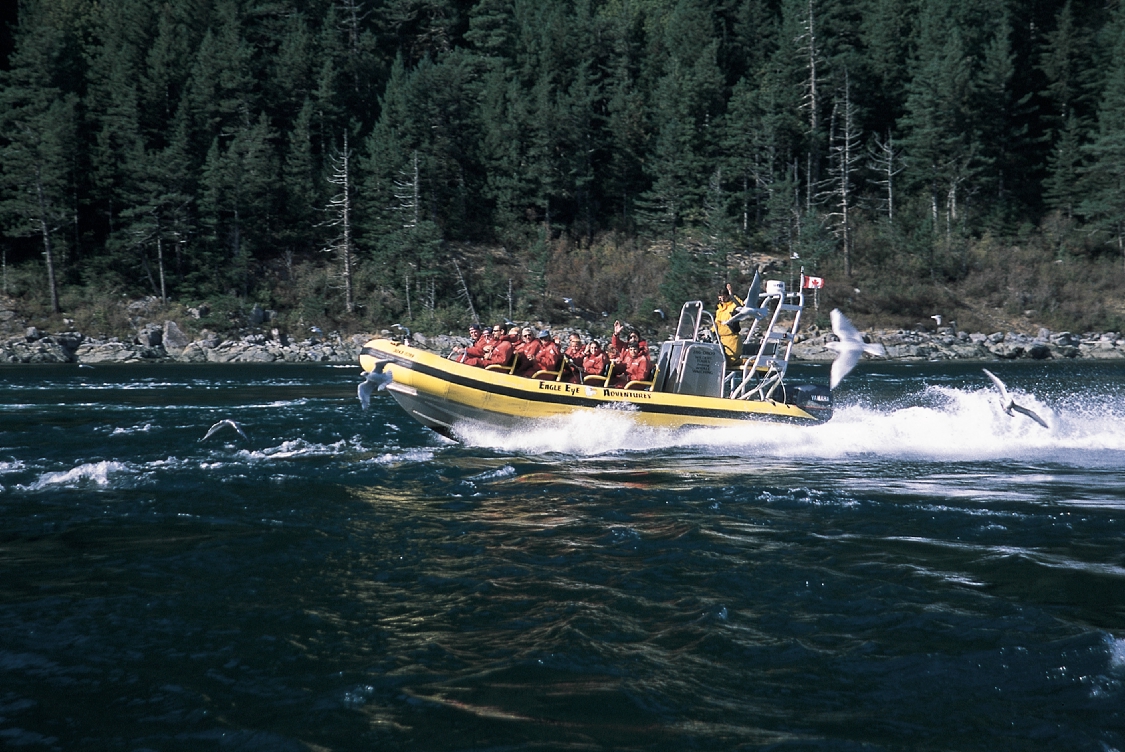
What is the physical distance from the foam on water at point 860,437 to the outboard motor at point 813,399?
0.25 m

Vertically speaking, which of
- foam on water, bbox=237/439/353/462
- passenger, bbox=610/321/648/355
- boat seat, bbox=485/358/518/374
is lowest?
foam on water, bbox=237/439/353/462

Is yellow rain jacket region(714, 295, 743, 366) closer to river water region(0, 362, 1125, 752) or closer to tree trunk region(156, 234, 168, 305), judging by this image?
river water region(0, 362, 1125, 752)

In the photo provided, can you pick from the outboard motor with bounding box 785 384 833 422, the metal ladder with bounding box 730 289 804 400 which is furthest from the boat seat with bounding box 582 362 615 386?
the outboard motor with bounding box 785 384 833 422

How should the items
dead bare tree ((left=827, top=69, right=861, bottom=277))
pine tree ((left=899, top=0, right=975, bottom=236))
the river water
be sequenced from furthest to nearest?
pine tree ((left=899, top=0, right=975, bottom=236)) → dead bare tree ((left=827, top=69, right=861, bottom=277)) → the river water

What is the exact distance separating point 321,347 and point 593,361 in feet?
102

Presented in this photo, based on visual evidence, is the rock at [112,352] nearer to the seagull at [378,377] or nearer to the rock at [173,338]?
the rock at [173,338]

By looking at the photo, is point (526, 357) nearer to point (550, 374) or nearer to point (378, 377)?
point (550, 374)

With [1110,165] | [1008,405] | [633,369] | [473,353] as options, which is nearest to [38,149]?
[473,353]

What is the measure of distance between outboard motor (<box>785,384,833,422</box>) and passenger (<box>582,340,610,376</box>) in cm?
341

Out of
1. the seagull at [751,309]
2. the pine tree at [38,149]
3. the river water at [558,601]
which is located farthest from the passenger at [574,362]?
the pine tree at [38,149]

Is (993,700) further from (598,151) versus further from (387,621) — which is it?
(598,151)

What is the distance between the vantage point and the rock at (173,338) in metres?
43.7

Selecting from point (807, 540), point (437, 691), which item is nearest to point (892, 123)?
point (807, 540)

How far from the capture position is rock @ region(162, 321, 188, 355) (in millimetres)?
43688
